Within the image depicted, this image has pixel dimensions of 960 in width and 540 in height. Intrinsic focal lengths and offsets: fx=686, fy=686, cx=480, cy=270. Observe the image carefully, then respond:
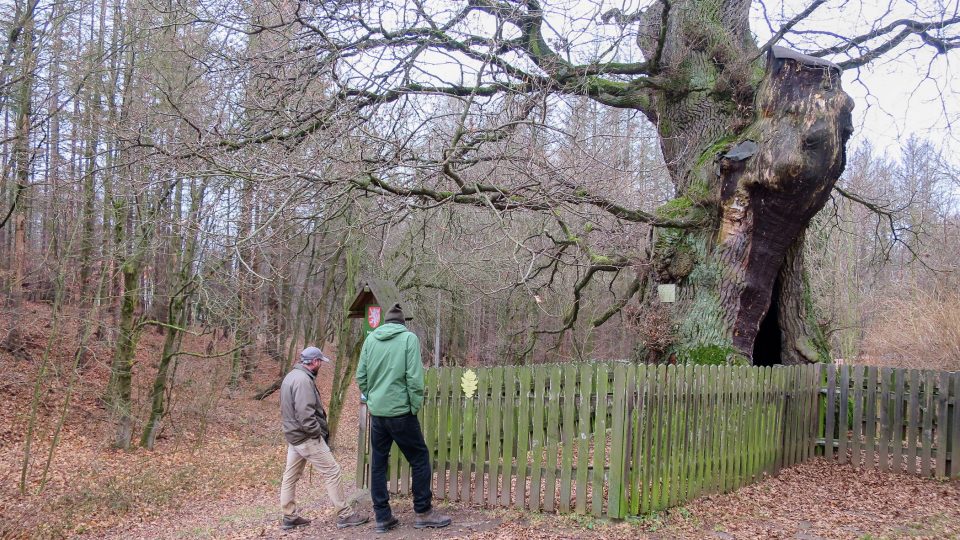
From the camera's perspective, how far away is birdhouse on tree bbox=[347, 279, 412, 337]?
7285 millimetres

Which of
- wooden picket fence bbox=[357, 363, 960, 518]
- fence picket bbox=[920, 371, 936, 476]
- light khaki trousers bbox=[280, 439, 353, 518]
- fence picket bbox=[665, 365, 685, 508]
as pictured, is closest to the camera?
wooden picket fence bbox=[357, 363, 960, 518]

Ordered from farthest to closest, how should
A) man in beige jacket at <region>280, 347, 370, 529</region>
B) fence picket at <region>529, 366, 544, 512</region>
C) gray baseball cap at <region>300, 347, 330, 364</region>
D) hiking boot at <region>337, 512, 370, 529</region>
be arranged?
gray baseball cap at <region>300, 347, 330, 364</region> → man in beige jacket at <region>280, 347, 370, 529</region> → hiking boot at <region>337, 512, 370, 529</region> → fence picket at <region>529, 366, 544, 512</region>

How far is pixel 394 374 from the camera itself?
5973mm

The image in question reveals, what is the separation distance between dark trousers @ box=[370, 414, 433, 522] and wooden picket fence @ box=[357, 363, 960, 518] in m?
0.48

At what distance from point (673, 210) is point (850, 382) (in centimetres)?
324

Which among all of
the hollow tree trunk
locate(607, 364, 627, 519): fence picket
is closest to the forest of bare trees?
the hollow tree trunk

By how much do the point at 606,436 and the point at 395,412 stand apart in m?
1.85

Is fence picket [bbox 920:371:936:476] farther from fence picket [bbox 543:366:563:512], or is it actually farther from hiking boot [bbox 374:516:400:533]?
hiking boot [bbox 374:516:400:533]

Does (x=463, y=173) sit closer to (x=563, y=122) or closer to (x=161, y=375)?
(x=563, y=122)

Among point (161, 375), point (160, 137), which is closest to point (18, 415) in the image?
point (161, 375)

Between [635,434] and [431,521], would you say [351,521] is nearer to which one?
[431,521]

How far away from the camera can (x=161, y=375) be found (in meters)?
14.9

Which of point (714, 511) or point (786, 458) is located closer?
point (714, 511)

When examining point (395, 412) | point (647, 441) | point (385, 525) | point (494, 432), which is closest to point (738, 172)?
point (647, 441)
